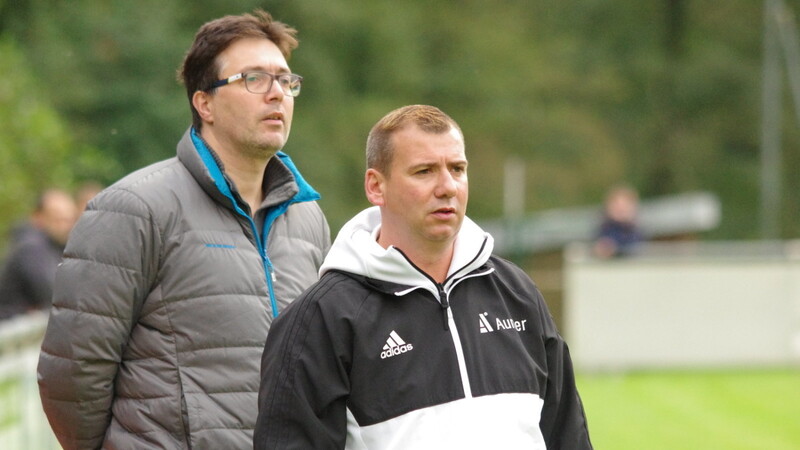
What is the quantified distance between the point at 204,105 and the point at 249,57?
212 millimetres

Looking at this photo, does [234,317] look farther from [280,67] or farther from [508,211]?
[508,211]

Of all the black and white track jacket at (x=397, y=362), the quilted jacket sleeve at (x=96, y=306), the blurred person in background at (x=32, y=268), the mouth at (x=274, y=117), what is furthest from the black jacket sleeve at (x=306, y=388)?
the blurred person in background at (x=32, y=268)

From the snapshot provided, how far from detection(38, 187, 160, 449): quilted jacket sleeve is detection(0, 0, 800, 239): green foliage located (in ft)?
98.2

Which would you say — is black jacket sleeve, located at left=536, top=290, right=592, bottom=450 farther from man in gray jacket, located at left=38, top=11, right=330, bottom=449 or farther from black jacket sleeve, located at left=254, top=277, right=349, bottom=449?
man in gray jacket, located at left=38, top=11, right=330, bottom=449

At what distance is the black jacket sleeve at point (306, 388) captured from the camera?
10.3 ft

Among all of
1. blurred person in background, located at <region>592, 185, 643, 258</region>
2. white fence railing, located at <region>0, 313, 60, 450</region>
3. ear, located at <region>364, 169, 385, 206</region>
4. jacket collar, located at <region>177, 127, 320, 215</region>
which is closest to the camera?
ear, located at <region>364, 169, 385, 206</region>

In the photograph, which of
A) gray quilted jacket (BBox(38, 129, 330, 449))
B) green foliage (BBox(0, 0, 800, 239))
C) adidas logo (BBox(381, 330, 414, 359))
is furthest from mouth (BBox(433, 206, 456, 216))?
green foliage (BBox(0, 0, 800, 239))

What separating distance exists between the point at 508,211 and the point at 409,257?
1816 cm

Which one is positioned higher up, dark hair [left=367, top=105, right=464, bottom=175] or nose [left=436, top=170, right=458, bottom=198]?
dark hair [left=367, top=105, right=464, bottom=175]

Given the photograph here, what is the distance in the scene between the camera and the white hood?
329 cm

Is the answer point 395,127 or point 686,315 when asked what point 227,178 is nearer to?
point 395,127

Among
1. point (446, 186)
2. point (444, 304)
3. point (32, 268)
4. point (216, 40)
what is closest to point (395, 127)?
point (446, 186)

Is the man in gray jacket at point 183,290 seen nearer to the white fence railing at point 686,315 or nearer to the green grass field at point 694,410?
the green grass field at point 694,410

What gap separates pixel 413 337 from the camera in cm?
326
